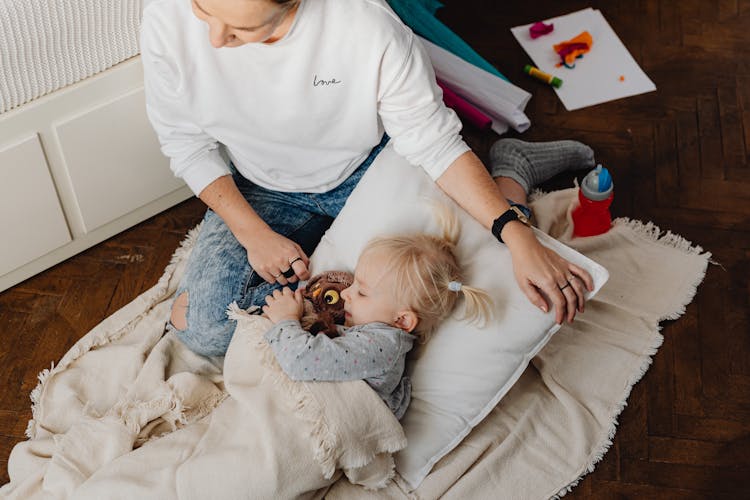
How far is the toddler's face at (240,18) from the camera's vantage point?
4.09ft

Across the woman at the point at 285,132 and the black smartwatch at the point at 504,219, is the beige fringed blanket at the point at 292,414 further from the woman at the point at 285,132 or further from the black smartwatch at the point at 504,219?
the black smartwatch at the point at 504,219

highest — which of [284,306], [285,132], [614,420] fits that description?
[285,132]

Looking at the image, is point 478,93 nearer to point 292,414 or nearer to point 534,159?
point 534,159

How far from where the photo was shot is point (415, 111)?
1499mm

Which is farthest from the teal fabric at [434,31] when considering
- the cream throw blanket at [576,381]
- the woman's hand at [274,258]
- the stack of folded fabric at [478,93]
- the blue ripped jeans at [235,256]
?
the woman's hand at [274,258]

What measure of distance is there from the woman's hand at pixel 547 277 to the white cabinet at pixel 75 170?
810mm

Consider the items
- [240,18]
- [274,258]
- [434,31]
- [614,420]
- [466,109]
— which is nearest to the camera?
[240,18]

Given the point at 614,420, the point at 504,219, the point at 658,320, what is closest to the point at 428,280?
the point at 504,219

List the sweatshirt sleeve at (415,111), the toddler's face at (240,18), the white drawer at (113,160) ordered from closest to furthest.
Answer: the toddler's face at (240,18) < the sweatshirt sleeve at (415,111) < the white drawer at (113,160)

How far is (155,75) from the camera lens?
148 cm

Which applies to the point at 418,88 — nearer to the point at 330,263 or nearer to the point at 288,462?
the point at 330,263

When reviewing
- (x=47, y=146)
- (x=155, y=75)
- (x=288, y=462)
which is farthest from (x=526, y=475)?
(x=47, y=146)

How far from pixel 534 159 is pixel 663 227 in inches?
13.3

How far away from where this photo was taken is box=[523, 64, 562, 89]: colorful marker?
7.44ft
